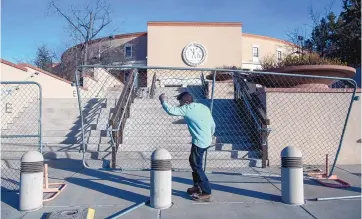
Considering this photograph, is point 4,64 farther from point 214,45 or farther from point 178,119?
point 214,45

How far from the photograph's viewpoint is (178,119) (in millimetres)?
8906

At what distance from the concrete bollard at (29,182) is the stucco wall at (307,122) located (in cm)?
496

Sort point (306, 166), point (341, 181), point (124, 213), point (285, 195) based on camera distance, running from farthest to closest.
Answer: point (306, 166), point (341, 181), point (285, 195), point (124, 213)

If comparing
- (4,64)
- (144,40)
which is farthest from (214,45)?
(4,64)

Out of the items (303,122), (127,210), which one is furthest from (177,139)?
(127,210)

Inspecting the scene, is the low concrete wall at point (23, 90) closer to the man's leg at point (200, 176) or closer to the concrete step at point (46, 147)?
the concrete step at point (46, 147)

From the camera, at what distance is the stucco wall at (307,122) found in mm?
7227

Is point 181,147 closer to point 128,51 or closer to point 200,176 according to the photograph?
point 200,176

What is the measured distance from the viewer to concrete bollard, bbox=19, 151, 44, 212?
4145 mm

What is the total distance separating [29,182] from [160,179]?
5.69 ft

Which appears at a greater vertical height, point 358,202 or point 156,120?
point 156,120

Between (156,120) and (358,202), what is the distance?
555 cm

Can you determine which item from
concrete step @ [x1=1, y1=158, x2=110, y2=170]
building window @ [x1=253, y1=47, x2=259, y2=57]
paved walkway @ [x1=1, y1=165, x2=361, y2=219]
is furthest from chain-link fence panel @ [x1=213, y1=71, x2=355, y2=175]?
building window @ [x1=253, y1=47, x2=259, y2=57]

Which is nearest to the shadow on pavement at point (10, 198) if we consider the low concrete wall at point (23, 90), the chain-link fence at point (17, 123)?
the chain-link fence at point (17, 123)
